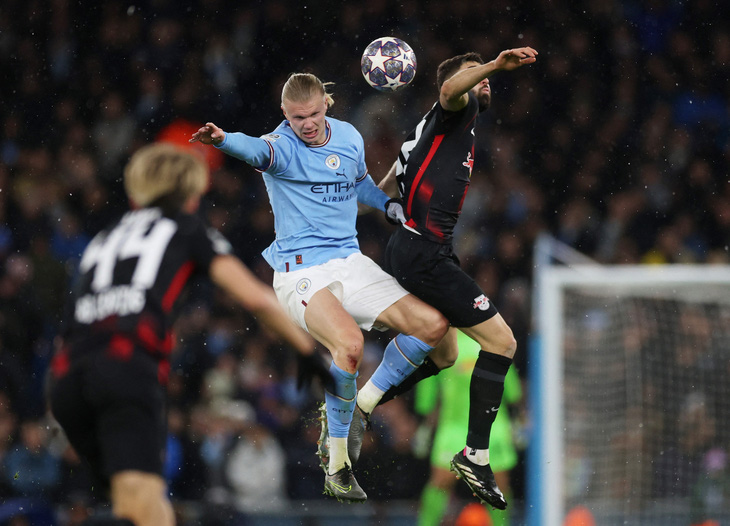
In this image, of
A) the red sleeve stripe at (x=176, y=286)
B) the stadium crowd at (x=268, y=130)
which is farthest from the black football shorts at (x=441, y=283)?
the stadium crowd at (x=268, y=130)

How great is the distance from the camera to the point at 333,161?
6359mm

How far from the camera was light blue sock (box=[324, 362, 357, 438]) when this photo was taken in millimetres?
6125

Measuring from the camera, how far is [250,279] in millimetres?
4195

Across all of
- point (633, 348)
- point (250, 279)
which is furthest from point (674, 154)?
point (250, 279)

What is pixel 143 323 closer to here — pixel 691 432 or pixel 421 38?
pixel 691 432

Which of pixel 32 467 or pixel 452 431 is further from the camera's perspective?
pixel 32 467

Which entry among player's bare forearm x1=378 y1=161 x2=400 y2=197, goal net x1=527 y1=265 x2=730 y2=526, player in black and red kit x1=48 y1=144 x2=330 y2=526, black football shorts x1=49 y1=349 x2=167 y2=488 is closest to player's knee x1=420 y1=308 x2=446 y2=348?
player's bare forearm x1=378 y1=161 x2=400 y2=197

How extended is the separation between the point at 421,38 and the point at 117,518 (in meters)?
11.9

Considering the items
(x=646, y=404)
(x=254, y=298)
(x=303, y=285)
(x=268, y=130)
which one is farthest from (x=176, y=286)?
(x=268, y=130)

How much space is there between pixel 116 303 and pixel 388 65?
2948 millimetres

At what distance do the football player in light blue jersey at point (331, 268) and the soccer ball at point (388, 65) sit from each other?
0.38 meters

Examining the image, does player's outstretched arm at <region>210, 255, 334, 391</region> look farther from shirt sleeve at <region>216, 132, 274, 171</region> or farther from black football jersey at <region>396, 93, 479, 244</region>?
black football jersey at <region>396, 93, 479, 244</region>

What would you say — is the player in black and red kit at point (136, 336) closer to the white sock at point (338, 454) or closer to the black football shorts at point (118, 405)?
the black football shorts at point (118, 405)

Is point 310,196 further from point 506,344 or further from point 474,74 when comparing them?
point 506,344
